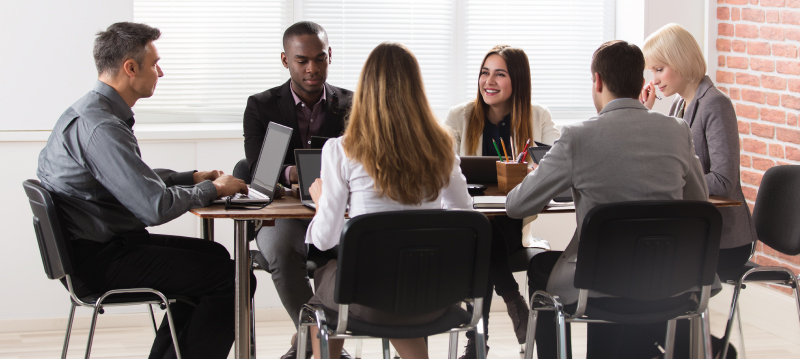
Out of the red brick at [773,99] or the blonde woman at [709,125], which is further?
the red brick at [773,99]

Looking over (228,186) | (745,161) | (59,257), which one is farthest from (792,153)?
(59,257)

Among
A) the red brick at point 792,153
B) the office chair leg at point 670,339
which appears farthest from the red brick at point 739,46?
the office chair leg at point 670,339

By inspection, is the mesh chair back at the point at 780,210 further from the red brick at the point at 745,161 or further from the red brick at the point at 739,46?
the red brick at the point at 739,46

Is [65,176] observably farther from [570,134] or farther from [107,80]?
[570,134]

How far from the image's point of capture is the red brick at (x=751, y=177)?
3723 mm

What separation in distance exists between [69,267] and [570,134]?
1.53m

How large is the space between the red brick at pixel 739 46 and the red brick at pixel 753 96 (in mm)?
214

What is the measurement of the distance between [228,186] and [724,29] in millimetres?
2880

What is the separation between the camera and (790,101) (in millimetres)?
3494

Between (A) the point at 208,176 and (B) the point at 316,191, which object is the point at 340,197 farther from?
(A) the point at 208,176

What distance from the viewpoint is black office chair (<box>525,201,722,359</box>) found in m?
1.94

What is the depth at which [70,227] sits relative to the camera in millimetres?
2355

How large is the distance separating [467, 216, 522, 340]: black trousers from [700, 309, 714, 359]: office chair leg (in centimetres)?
76

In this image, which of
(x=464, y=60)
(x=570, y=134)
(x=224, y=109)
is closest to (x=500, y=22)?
(x=464, y=60)
